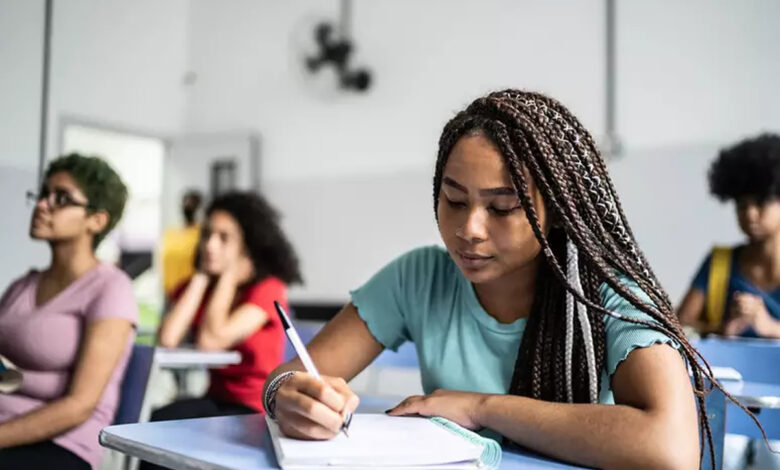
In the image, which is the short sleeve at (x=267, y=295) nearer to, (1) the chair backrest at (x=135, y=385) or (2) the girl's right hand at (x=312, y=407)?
(1) the chair backrest at (x=135, y=385)

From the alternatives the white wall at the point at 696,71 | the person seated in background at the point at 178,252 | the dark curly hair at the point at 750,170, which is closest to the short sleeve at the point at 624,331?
the dark curly hair at the point at 750,170

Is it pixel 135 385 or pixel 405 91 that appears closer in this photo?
pixel 135 385

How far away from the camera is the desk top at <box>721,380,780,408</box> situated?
1.54m

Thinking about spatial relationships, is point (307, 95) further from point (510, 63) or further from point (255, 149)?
point (510, 63)

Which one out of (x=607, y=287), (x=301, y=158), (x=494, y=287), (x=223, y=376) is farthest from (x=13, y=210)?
(x=301, y=158)

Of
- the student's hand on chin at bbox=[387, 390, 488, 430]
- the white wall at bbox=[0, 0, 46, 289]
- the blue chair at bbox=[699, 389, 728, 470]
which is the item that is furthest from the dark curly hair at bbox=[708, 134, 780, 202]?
the white wall at bbox=[0, 0, 46, 289]

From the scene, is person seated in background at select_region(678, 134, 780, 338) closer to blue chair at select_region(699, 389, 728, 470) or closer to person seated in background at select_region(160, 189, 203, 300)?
blue chair at select_region(699, 389, 728, 470)

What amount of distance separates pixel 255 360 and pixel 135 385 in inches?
33.4

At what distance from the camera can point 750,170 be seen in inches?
121

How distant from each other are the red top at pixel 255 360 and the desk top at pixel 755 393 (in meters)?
1.41

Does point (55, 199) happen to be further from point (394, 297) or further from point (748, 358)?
point (748, 358)

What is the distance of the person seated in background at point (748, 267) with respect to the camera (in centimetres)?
271

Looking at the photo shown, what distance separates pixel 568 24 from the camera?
179 inches

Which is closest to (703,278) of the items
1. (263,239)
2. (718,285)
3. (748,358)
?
(718,285)
